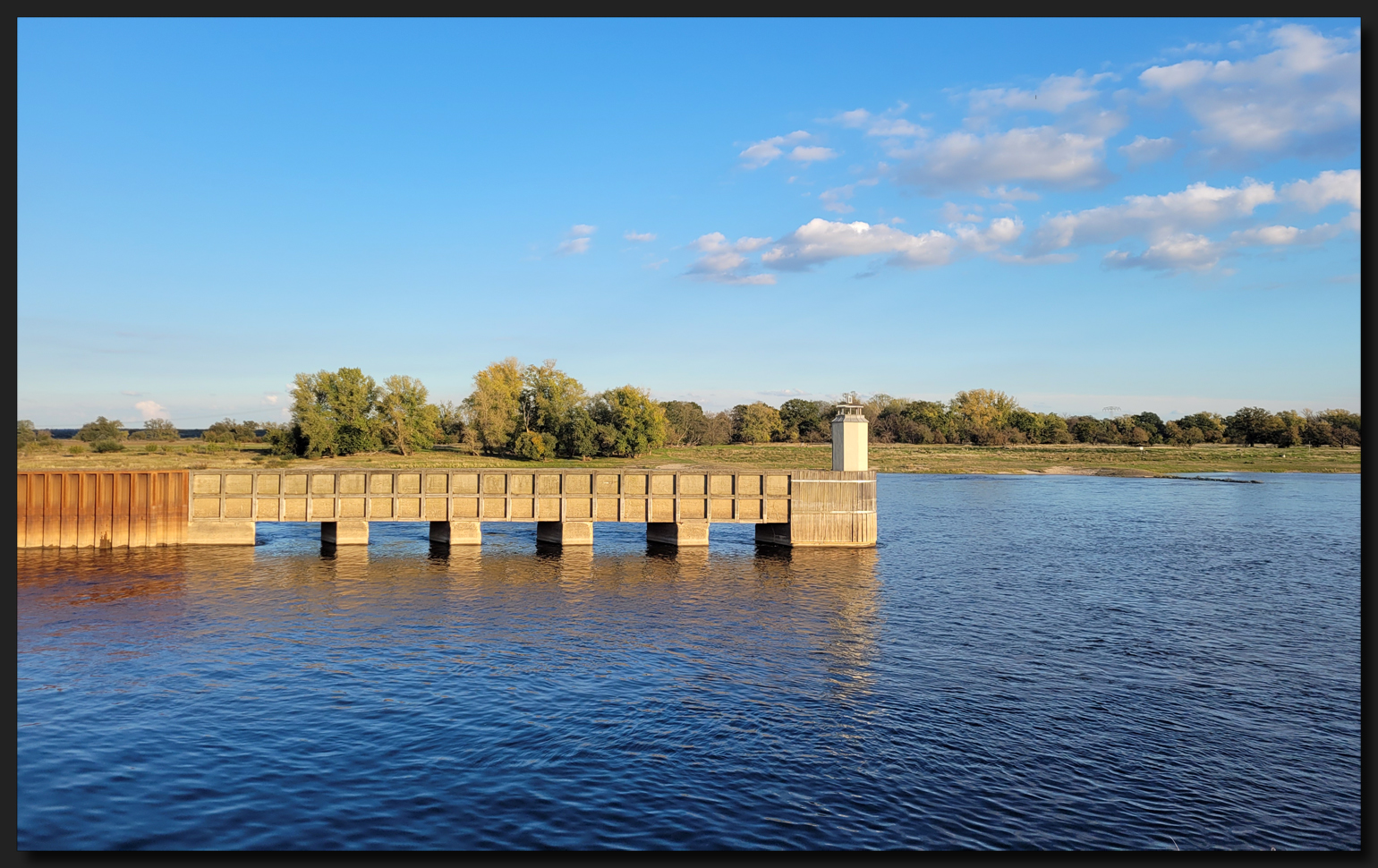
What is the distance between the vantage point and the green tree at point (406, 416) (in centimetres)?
9950

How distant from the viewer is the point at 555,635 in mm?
25281

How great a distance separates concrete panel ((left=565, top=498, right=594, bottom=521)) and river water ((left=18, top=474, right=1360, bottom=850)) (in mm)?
5522

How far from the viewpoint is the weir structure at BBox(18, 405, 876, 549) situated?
39.1m

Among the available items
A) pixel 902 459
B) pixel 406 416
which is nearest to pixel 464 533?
pixel 406 416

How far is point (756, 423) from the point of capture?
522 feet

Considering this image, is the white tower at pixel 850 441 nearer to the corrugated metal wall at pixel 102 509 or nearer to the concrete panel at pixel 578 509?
the concrete panel at pixel 578 509

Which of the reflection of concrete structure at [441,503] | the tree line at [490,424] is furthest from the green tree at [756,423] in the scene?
the reflection of concrete structure at [441,503]

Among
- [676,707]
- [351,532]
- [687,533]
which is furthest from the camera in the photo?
[687,533]

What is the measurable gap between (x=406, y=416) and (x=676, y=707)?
8832 cm

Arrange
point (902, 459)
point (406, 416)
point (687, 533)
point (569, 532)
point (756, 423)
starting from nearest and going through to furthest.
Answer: point (569, 532) < point (687, 533) < point (406, 416) < point (902, 459) < point (756, 423)

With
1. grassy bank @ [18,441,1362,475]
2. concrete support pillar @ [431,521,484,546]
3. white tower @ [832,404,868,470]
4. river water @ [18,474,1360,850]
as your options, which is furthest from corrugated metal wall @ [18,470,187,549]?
grassy bank @ [18,441,1362,475]

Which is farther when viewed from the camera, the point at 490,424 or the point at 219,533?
the point at 490,424

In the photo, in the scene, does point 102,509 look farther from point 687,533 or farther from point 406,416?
point 406,416

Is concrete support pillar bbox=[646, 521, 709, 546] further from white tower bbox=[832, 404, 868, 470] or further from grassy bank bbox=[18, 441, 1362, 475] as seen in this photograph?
grassy bank bbox=[18, 441, 1362, 475]
